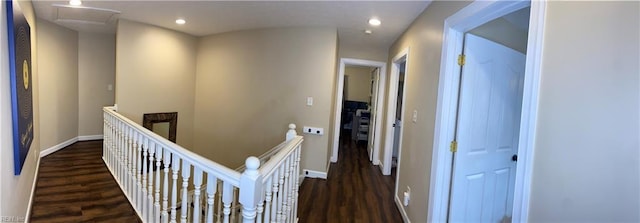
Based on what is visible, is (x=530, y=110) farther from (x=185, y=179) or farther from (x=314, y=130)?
(x=314, y=130)

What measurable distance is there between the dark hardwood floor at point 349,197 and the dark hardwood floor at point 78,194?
5.39 ft

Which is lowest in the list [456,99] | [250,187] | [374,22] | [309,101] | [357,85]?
[250,187]

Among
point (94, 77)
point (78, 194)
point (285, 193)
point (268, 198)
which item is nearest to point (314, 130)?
point (285, 193)

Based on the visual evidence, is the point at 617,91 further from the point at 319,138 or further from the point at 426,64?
the point at 319,138

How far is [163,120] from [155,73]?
0.73 meters

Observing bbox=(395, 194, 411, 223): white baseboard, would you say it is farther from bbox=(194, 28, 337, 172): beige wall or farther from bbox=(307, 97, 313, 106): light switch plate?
bbox=(307, 97, 313, 106): light switch plate

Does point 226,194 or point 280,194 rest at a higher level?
point 226,194

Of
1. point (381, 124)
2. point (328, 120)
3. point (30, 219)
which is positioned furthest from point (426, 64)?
point (30, 219)

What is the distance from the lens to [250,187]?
1.33m

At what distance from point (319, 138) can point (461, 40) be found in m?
2.36

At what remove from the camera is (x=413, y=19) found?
10.2ft

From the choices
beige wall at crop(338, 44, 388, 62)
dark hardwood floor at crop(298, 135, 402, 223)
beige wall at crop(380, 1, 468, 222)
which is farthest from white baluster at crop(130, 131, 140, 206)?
beige wall at crop(338, 44, 388, 62)

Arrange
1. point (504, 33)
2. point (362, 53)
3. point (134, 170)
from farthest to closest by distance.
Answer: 1. point (362, 53)
2. point (134, 170)
3. point (504, 33)

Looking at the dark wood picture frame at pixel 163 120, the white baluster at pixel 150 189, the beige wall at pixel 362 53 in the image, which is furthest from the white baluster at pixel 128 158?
the beige wall at pixel 362 53
